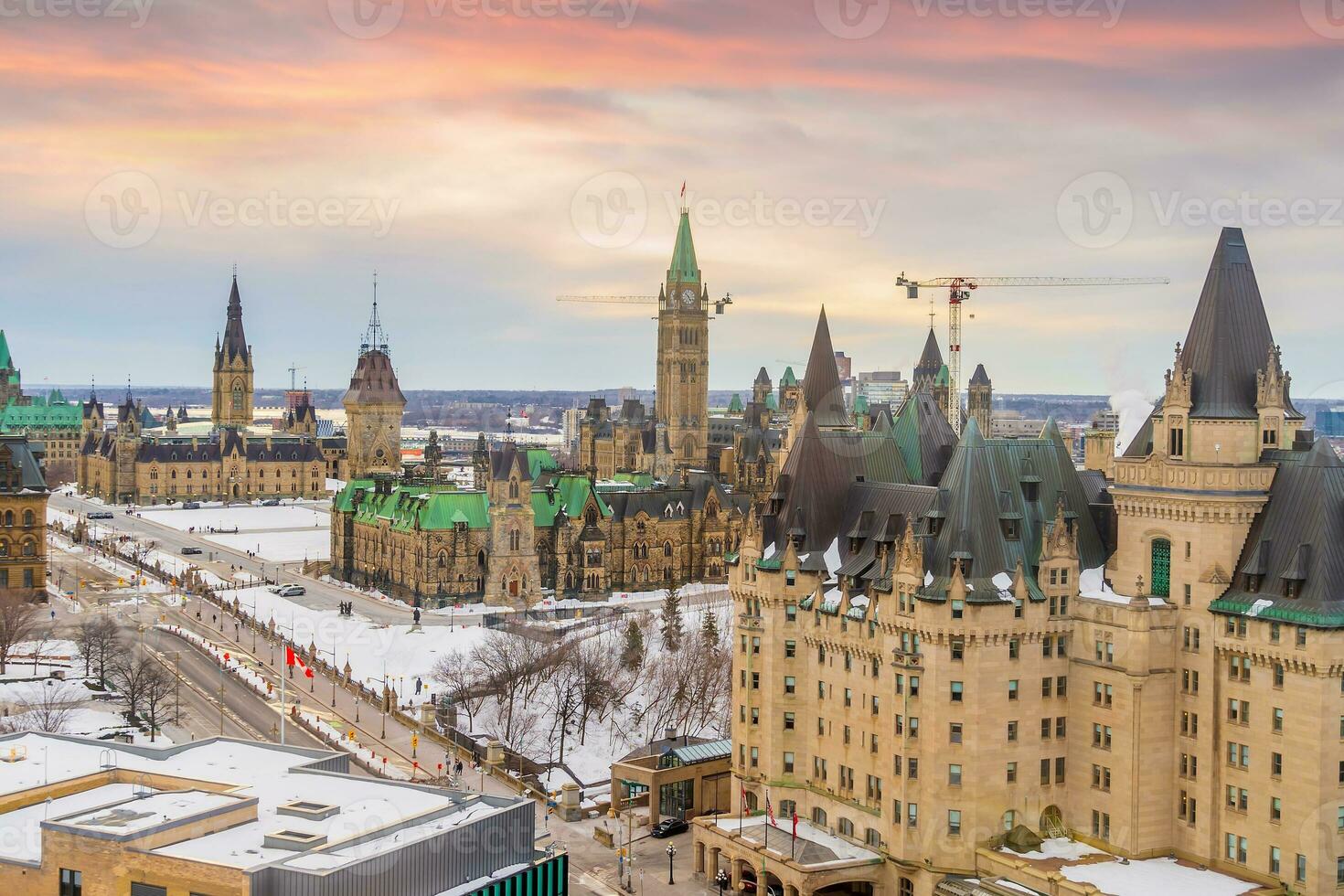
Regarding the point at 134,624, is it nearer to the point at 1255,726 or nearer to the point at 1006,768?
the point at 1006,768

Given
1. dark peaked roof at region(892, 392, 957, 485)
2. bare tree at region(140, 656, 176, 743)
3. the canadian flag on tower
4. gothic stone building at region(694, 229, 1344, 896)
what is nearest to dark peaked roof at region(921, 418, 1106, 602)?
gothic stone building at region(694, 229, 1344, 896)

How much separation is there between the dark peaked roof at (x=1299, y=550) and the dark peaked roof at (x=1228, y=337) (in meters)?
4.09

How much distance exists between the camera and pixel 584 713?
110875 mm

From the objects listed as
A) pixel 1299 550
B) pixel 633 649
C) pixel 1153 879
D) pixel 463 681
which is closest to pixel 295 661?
pixel 463 681

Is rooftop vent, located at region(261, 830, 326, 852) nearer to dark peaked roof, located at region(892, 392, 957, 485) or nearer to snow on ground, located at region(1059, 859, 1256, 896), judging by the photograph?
snow on ground, located at region(1059, 859, 1256, 896)

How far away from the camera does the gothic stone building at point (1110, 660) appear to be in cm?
6812

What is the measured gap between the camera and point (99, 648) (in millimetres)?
113875

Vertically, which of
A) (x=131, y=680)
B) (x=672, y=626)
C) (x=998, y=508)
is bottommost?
(x=131, y=680)

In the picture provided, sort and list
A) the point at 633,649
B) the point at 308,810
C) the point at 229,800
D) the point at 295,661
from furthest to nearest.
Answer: the point at 633,649 → the point at 295,661 → the point at 229,800 → the point at 308,810

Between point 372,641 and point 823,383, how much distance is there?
161 ft

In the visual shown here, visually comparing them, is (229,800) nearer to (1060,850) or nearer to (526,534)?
(1060,850)

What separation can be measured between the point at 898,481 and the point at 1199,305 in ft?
77.9

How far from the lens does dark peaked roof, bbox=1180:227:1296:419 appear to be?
7288 centimetres

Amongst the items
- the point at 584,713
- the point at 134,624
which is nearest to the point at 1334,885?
the point at 584,713
